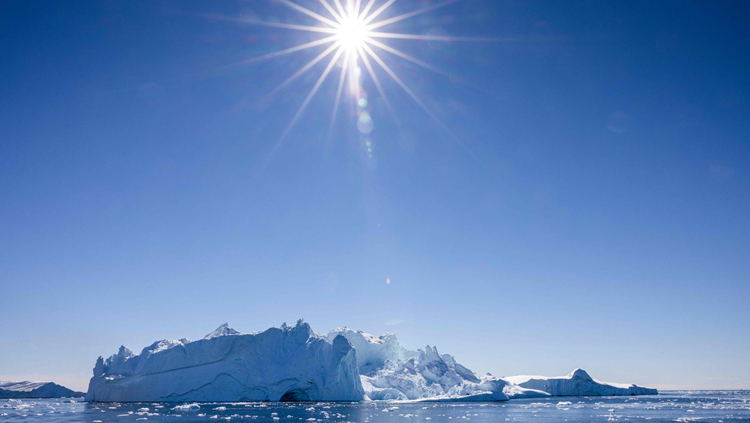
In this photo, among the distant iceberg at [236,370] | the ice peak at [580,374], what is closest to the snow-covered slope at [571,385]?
the ice peak at [580,374]

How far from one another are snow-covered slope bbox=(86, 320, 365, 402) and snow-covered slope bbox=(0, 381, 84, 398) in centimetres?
4091

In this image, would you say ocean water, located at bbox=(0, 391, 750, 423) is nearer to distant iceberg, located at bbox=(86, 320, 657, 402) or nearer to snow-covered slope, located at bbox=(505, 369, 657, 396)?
distant iceberg, located at bbox=(86, 320, 657, 402)

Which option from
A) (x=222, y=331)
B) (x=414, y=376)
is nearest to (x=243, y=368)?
(x=222, y=331)

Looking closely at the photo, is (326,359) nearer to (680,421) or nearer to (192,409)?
(192,409)

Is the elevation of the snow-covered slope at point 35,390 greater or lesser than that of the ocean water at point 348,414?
greater

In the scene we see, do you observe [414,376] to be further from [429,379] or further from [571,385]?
[571,385]

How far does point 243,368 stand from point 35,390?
5241 cm

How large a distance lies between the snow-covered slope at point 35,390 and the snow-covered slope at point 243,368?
134 feet

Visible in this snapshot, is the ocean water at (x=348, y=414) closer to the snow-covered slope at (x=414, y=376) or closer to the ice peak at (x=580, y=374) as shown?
the snow-covered slope at (x=414, y=376)

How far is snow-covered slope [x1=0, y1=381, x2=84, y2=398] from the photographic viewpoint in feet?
232

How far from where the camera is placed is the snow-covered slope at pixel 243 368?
136ft

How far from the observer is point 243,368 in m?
41.3

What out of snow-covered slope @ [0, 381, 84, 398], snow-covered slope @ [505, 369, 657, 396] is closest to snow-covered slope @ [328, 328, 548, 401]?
snow-covered slope @ [505, 369, 657, 396]

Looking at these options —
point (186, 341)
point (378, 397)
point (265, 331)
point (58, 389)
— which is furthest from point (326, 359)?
point (58, 389)
